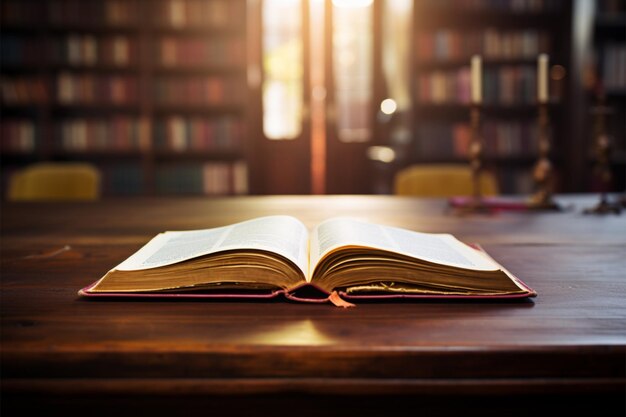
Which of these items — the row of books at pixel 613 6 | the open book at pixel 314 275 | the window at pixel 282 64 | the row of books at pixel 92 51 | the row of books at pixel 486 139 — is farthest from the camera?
the window at pixel 282 64

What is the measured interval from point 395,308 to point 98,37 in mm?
4292

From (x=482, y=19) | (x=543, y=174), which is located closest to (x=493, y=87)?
(x=482, y=19)

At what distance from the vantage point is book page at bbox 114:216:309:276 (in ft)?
2.42

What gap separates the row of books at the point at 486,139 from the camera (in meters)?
4.27

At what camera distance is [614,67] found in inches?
164

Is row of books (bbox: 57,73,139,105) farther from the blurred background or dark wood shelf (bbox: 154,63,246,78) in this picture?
dark wood shelf (bbox: 154,63,246,78)

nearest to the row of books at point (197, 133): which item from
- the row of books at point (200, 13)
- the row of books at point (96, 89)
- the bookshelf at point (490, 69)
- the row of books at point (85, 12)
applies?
the row of books at point (96, 89)

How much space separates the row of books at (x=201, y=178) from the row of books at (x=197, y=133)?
0.14 m

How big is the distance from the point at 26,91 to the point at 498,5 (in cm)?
322

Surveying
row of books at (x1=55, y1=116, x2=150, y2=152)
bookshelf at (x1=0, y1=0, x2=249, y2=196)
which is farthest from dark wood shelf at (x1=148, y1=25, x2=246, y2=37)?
row of books at (x1=55, y1=116, x2=150, y2=152)

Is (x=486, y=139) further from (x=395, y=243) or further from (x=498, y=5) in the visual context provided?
(x=395, y=243)

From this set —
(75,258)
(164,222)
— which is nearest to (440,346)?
(75,258)

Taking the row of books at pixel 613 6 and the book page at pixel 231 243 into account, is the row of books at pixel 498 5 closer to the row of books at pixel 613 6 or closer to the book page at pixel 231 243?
the row of books at pixel 613 6

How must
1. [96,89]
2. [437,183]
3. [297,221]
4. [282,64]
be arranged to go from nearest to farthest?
[297,221] → [437,183] → [96,89] → [282,64]
